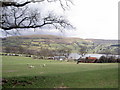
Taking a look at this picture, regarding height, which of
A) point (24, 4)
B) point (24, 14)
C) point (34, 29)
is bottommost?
point (34, 29)

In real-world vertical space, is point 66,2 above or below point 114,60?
above

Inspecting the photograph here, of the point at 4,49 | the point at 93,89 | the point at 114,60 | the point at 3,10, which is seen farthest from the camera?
the point at 4,49

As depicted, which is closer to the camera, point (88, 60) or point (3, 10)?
point (3, 10)

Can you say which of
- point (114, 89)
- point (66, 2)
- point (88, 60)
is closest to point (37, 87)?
point (114, 89)

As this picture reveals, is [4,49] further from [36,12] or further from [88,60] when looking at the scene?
[36,12]

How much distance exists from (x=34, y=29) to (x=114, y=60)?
213ft

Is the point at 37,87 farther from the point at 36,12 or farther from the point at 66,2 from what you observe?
the point at 66,2

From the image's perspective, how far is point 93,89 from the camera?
15.2m

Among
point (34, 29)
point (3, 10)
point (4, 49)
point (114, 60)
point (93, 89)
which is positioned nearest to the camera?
point (93, 89)

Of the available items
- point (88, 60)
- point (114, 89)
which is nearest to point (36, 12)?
point (114, 89)

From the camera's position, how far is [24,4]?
16953mm

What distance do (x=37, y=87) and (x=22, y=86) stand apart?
64.2 inches

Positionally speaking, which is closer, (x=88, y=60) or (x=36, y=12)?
(x=36, y=12)

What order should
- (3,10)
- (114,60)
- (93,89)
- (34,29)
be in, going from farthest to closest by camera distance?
(114,60) → (34,29) → (3,10) → (93,89)
